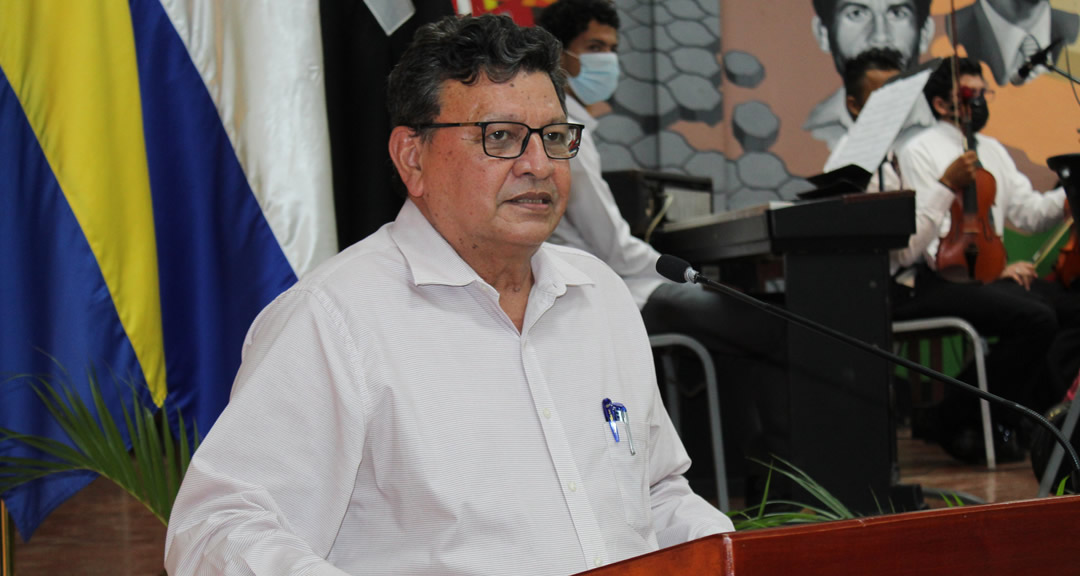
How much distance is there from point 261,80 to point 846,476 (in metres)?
1.80

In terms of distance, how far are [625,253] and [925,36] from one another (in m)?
3.90

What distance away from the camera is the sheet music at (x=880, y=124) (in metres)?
2.80

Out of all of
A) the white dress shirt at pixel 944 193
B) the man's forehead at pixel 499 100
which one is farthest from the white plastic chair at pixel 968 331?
the man's forehead at pixel 499 100

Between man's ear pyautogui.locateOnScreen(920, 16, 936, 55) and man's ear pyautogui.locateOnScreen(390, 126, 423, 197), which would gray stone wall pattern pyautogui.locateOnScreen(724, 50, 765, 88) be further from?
man's ear pyautogui.locateOnScreen(390, 126, 423, 197)

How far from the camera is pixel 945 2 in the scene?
626 cm

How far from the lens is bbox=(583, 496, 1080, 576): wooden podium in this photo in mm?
695

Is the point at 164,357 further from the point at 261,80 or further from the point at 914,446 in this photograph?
the point at 914,446

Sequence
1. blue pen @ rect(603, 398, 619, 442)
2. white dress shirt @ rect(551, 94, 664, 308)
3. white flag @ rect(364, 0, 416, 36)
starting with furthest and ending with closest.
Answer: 1. white dress shirt @ rect(551, 94, 664, 308)
2. white flag @ rect(364, 0, 416, 36)
3. blue pen @ rect(603, 398, 619, 442)

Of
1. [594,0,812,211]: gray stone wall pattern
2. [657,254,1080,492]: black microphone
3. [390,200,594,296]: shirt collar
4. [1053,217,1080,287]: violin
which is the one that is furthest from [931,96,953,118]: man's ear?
[390,200,594,296]: shirt collar

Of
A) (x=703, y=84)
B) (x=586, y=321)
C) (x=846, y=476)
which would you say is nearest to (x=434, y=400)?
(x=586, y=321)

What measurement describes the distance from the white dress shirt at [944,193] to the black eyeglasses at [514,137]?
8.15ft

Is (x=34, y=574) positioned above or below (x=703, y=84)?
below

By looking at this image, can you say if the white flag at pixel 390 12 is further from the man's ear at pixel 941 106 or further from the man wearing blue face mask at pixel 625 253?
the man's ear at pixel 941 106

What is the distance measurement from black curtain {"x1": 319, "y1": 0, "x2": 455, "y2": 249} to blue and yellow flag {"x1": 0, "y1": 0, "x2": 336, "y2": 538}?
2.5 inches
